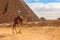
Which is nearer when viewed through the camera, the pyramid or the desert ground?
the desert ground

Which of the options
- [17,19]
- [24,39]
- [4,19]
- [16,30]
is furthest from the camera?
[4,19]

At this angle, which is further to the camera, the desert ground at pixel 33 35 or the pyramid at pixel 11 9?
the pyramid at pixel 11 9

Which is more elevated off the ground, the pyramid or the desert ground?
the pyramid

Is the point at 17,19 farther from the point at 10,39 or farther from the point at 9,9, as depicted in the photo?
the point at 9,9

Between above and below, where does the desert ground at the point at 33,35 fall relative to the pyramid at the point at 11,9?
below

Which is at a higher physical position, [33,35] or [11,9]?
[11,9]

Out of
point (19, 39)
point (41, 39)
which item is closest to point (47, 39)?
point (41, 39)

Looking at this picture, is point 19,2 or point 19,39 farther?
point 19,2

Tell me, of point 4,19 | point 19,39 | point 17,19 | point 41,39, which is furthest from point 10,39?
point 4,19

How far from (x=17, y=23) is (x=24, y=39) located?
4451 mm

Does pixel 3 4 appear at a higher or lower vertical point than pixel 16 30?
higher

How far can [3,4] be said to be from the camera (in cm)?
6569

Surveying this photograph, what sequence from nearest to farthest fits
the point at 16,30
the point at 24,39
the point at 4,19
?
the point at 24,39
the point at 16,30
the point at 4,19

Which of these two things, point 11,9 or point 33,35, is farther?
point 11,9
